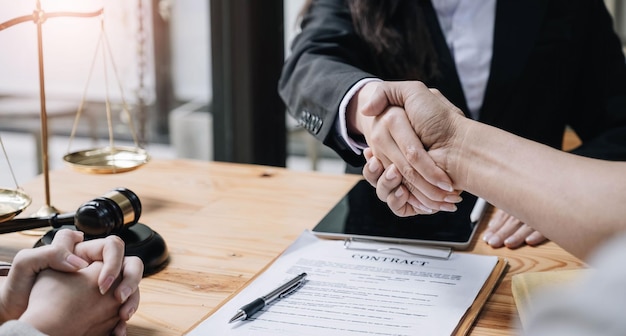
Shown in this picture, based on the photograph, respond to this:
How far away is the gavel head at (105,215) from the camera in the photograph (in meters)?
1.06

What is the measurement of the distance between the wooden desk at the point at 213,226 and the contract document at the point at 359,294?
0.03 metres

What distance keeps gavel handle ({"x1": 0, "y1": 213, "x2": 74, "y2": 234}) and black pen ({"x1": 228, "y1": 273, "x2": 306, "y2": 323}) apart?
358 mm

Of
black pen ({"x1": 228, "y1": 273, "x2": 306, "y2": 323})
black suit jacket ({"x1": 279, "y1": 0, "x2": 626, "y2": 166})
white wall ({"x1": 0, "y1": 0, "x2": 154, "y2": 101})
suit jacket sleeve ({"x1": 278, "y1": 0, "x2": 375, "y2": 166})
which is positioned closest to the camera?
black pen ({"x1": 228, "y1": 273, "x2": 306, "y2": 323})

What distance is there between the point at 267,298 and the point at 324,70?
0.67 m

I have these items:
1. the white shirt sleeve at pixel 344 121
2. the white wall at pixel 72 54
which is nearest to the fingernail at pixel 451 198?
the white shirt sleeve at pixel 344 121

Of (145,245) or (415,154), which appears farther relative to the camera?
(415,154)

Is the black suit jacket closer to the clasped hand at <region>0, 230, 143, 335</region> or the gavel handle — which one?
the gavel handle

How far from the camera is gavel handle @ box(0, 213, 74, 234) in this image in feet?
3.69

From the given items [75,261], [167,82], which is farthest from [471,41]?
[167,82]

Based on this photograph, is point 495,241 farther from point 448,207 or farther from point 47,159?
point 47,159

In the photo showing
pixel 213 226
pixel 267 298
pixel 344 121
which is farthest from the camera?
pixel 344 121

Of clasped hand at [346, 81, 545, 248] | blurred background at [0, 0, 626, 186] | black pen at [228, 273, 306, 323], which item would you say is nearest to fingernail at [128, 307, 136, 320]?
black pen at [228, 273, 306, 323]

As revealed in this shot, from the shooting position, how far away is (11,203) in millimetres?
1170

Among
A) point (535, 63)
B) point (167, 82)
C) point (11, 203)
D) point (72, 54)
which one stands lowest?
point (167, 82)
